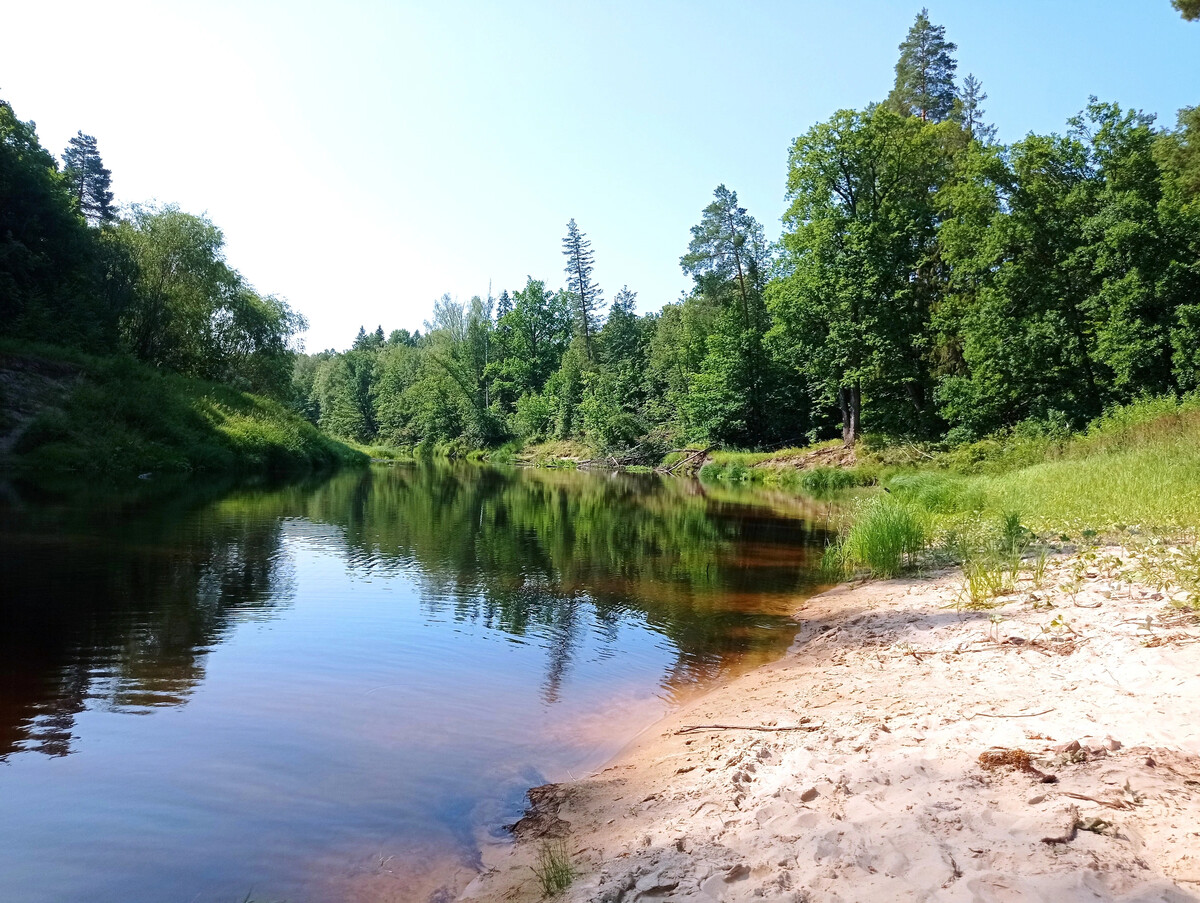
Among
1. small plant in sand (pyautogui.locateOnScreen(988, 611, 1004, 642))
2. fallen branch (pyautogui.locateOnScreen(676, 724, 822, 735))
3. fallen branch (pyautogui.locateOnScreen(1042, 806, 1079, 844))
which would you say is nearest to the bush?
small plant in sand (pyautogui.locateOnScreen(988, 611, 1004, 642))

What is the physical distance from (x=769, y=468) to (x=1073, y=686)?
39.8 metres

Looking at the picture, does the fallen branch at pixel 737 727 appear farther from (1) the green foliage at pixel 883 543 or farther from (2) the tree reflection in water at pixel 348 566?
(1) the green foliage at pixel 883 543

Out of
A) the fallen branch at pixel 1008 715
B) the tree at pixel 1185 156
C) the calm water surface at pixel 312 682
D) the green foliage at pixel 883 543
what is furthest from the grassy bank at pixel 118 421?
the tree at pixel 1185 156

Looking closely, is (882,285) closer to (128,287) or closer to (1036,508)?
(1036,508)

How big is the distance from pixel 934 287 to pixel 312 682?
41.5m

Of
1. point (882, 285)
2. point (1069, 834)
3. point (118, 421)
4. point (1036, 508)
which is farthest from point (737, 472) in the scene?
point (1069, 834)

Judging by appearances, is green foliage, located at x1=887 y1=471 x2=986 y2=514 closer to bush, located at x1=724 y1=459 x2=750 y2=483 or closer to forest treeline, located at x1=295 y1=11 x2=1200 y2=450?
→ forest treeline, located at x1=295 y1=11 x2=1200 y2=450

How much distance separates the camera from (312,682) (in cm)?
839

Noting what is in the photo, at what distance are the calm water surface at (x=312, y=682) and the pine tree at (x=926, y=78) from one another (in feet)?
140

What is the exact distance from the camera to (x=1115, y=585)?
812 cm

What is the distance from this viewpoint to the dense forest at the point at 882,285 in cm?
3030

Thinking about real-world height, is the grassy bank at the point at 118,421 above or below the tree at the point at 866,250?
below

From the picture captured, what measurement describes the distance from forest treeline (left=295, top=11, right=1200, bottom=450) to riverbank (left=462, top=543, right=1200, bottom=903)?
27.1 meters

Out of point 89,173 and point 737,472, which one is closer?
point 737,472
